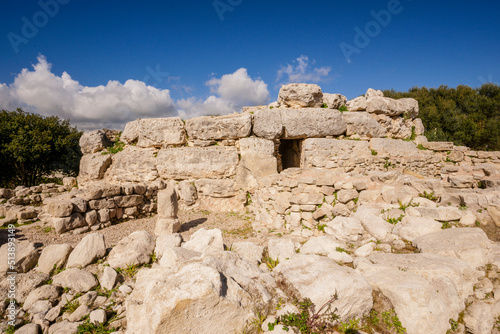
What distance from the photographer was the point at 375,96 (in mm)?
10414

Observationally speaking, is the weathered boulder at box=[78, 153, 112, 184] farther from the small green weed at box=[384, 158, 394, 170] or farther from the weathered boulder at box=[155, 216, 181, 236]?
the small green weed at box=[384, 158, 394, 170]

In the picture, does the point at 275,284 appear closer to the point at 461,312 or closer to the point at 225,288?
the point at 225,288

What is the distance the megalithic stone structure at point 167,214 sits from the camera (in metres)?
6.13

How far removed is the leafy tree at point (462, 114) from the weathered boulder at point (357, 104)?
9440 millimetres

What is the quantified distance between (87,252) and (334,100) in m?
10.1

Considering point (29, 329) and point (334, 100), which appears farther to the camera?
point (334, 100)

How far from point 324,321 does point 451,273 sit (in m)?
1.62

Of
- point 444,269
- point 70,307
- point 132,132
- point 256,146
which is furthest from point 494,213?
point 132,132

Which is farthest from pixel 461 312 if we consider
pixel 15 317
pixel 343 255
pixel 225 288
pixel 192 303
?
pixel 15 317

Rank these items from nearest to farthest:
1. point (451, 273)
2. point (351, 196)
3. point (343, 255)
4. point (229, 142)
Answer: point (451, 273) → point (343, 255) → point (351, 196) → point (229, 142)

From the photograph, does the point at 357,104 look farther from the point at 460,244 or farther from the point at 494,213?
the point at 460,244

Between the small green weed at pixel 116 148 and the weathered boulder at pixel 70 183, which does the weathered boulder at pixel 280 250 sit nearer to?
the small green weed at pixel 116 148

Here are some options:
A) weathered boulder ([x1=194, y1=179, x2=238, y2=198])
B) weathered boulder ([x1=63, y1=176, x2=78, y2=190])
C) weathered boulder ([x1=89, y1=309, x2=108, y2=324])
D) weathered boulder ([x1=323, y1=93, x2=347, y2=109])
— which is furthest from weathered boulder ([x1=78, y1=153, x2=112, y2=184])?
weathered boulder ([x1=323, y1=93, x2=347, y2=109])

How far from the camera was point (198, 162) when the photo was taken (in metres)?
9.08
